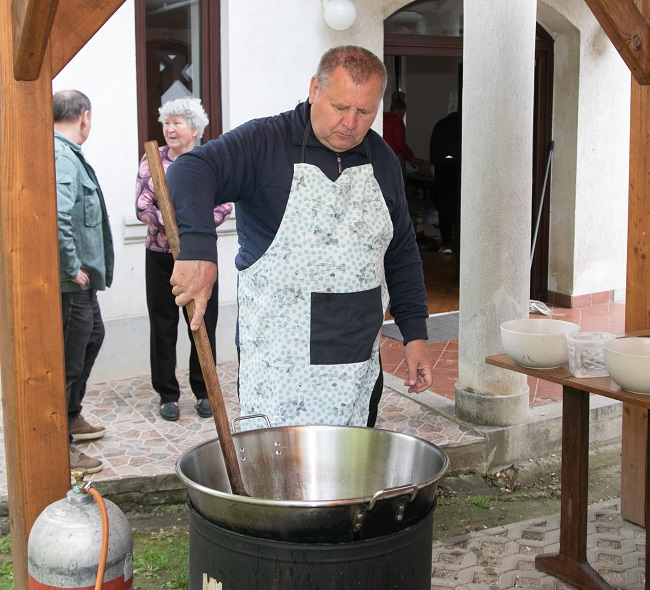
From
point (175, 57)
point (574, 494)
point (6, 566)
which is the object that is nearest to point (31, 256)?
point (6, 566)

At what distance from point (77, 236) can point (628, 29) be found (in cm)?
287

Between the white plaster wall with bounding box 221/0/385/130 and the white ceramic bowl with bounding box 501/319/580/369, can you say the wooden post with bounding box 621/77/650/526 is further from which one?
the white plaster wall with bounding box 221/0/385/130

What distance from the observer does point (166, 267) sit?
220 inches

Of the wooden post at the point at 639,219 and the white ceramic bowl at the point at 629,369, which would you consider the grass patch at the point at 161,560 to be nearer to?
the white ceramic bowl at the point at 629,369

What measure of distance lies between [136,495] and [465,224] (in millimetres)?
2416

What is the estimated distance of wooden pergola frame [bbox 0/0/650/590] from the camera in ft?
8.79

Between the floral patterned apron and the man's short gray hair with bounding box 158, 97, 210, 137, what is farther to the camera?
the man's short gray hair with bounding box 158, 97, 210, 137

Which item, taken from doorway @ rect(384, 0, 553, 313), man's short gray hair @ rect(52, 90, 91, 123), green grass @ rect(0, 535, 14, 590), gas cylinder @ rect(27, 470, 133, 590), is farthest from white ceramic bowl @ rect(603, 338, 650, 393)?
doorway @ rect(384, 0, 553, 313)

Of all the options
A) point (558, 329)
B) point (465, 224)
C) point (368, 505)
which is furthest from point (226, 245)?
point (368, 505)

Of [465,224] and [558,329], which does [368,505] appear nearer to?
[558,329]

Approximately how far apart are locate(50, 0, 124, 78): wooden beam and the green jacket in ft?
5.91

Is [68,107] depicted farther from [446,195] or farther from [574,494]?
[446,195]

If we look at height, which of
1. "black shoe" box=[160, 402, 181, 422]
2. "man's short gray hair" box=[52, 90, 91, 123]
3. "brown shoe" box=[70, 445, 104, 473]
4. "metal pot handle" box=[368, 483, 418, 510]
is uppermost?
"man's short gray hair" box=[52, 90, 91, 123]

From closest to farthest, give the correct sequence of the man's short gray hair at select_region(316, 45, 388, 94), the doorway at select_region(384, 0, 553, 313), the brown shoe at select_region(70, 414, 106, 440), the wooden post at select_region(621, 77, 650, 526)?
the man's short gray hair at select_region(316, 45, 388, 94)
the wooden post at select_region(621, 77, 650, 526)
the brown shoe at select_region(70, 414, 106, 440)
the doorway at select_region(384, 0, 553, 313)
